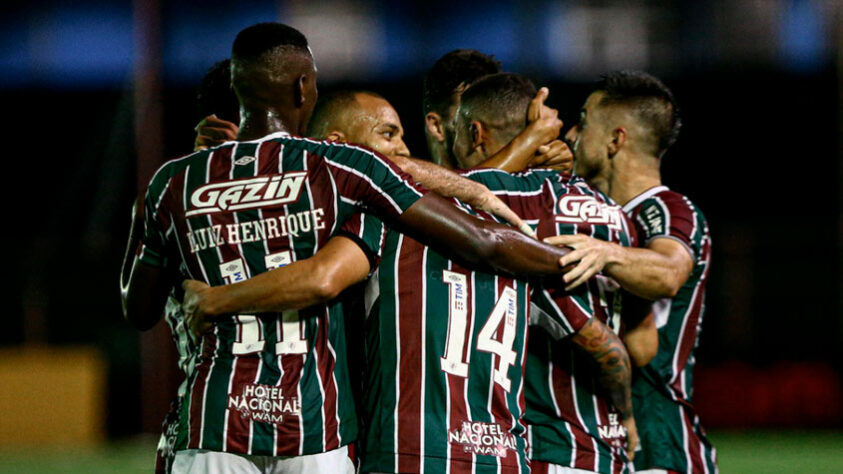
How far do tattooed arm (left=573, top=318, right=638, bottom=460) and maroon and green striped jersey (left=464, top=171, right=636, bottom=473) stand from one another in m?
0.03

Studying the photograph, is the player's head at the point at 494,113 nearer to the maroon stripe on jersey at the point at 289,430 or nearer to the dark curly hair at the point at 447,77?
the dark curly hair at the point at 447,77

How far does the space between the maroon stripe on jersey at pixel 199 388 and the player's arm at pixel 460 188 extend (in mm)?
862

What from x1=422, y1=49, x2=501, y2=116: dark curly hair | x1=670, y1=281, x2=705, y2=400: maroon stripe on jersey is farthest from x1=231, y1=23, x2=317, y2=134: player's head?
x1=670, y1=281, x2=705, y2=400: maroon stripe on jersey

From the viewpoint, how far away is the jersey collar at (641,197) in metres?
4.25

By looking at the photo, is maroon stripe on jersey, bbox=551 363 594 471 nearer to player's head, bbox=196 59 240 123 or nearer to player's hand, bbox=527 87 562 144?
player's hand, bbox=527 87 562 144

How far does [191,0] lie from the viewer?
61.6 ft

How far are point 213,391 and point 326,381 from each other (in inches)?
13.8

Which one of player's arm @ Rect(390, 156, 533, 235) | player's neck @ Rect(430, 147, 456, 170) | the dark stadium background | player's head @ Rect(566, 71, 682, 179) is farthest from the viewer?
the dark stadium background

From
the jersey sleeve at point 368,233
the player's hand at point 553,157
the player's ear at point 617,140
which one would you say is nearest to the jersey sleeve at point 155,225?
the jersey sleeve at point 368,233

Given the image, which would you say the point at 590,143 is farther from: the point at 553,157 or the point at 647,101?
the point at 553,157

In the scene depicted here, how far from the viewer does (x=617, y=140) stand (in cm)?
448

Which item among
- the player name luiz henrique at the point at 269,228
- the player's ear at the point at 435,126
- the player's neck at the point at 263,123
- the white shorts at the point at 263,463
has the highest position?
the player's neck at the point at 263,123

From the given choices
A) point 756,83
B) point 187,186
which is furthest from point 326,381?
point 756,83

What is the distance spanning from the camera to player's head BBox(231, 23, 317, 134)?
11.4ft
